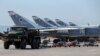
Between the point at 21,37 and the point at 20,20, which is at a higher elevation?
the point at 21,37

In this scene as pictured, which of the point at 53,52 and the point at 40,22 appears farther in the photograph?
the point at 40,22

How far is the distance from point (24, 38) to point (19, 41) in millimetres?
623

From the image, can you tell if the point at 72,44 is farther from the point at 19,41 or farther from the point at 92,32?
the point at 92,32

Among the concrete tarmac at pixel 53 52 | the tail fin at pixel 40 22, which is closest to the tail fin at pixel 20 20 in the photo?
the tail fin at pixel 40 22

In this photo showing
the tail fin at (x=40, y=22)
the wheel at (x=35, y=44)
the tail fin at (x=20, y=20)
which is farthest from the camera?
the tail fin at (x=40, y=22)

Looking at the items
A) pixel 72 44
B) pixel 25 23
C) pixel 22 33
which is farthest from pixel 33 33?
pixel 25 23

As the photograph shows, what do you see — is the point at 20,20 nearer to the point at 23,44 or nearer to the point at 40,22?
the point at 40,22

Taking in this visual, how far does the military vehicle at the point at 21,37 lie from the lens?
110 feet

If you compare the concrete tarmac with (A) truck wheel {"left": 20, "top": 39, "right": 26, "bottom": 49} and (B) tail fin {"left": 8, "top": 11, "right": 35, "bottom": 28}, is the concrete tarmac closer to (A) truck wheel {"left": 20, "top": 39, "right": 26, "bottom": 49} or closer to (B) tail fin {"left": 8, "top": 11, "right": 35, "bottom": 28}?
(A) truck wheel {"left": 20, "top": 39, "right": 26, "bottom": 49}

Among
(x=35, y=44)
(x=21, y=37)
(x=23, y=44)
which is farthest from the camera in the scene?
(x=35, y=44)

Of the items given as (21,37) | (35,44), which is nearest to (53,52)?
(21,37)

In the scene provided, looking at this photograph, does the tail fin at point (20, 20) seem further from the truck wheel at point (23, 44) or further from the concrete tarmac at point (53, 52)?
the concrete tarmac at point (53, 52)

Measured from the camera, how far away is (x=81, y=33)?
7500cm

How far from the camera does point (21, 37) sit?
33.4 metres
